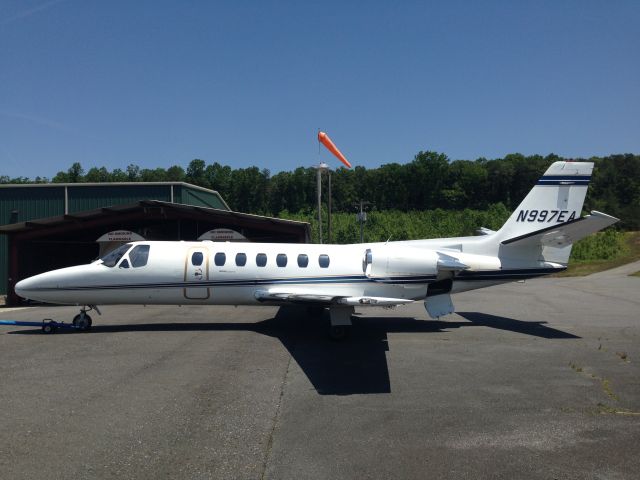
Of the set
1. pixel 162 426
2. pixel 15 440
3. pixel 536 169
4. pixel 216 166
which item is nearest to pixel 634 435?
pixel 162 426

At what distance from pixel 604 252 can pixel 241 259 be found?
46.2 m

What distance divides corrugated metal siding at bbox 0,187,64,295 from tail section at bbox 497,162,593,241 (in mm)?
26657

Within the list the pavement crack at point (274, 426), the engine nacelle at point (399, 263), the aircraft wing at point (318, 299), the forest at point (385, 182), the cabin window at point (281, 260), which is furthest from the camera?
the forest at point (385, 182)

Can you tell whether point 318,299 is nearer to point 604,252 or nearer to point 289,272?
point 289,272

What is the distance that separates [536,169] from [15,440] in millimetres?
112633

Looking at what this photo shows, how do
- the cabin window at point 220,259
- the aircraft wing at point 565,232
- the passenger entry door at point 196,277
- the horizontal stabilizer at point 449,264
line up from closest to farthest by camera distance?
the aircraft wing at point 565,232 → the horizontal stabilizer at point 449,264 → the passenger entry door at point 196,277 → the cabin window at point 220,259

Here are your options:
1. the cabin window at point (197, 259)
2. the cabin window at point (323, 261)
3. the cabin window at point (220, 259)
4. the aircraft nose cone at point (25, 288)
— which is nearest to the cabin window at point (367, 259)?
the cabin window at point (323, 261)

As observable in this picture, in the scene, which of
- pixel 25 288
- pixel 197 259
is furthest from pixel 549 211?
pixel 25 288

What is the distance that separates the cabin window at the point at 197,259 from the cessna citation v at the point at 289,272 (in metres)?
0.03

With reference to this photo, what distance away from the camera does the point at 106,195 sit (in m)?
30.9

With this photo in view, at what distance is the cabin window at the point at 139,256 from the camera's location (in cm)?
1475

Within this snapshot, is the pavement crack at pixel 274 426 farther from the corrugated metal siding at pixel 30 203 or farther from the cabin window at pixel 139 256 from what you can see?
the corrugated metal siding at pixel 30 203

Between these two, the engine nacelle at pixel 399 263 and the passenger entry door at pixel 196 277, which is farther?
the passenger entry door at pixel 196 277

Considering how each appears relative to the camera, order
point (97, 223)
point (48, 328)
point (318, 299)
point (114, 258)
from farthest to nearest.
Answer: point (97, 223) → point (114, 258) → point (48, 328) → point (318, 299)
